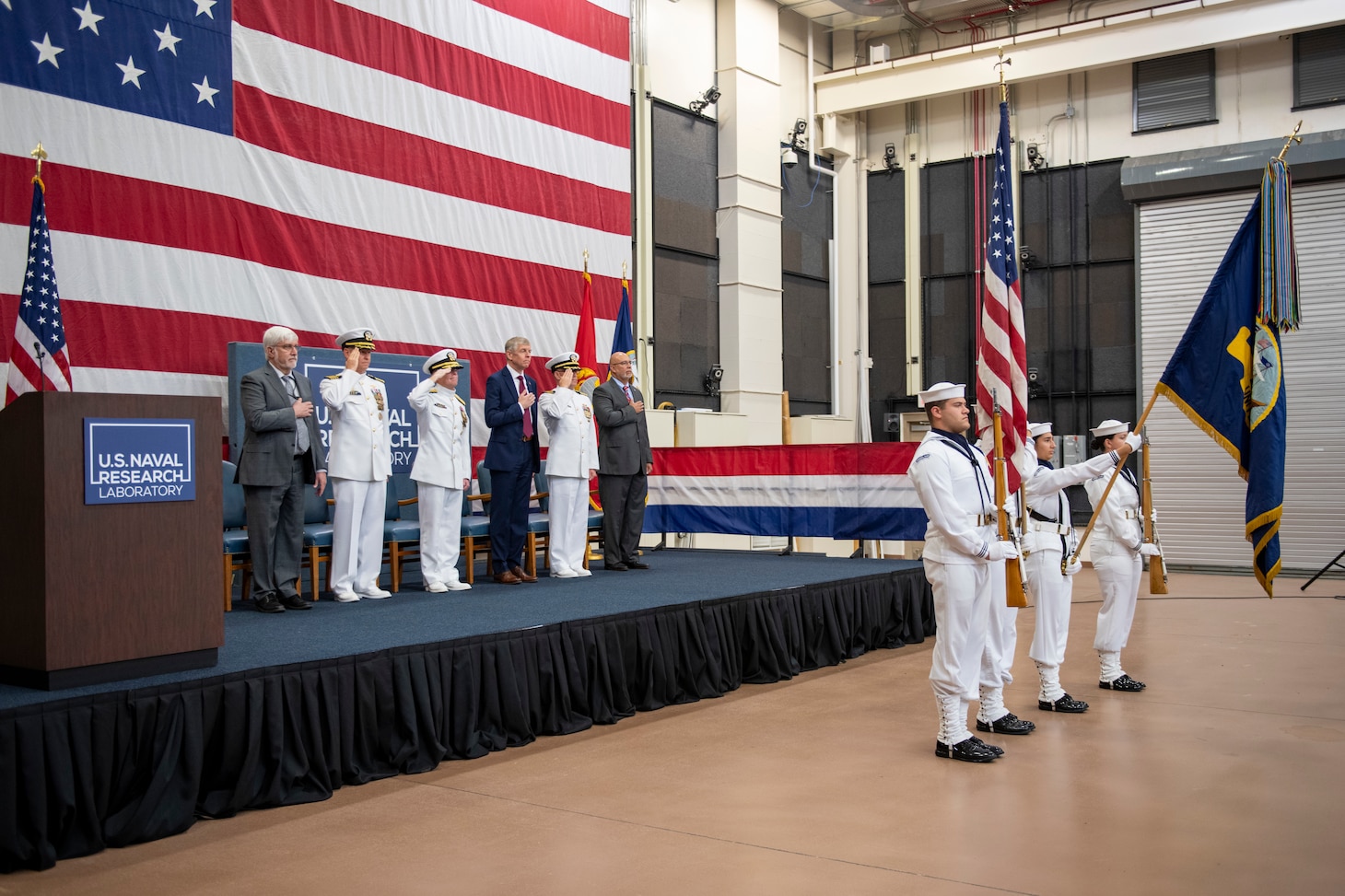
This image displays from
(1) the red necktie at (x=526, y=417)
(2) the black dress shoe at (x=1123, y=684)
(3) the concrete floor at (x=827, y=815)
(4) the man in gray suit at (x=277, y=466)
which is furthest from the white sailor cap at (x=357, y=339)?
(2) the black dress shoe at (x=1123, y=684)

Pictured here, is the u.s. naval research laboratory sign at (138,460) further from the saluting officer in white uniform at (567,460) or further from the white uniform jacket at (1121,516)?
the white uniform jacket at (1121,516)

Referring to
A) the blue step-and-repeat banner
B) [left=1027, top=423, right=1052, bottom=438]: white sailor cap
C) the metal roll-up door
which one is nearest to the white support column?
the metal roll-up door

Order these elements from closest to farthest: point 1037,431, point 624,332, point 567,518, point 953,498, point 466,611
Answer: point 953,498 < point 466,611 < point 1037,431 < point 567,518 < point 624,332

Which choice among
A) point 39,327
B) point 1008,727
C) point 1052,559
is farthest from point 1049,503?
point 39,327

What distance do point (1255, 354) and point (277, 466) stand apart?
458cm

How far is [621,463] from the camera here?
280 inches

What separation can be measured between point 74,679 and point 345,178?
4809 millimetres

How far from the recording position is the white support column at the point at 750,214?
40.1 ft

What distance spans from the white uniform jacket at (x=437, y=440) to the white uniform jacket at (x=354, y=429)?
33 cm

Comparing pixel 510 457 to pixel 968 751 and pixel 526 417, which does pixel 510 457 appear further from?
pixel 968 751

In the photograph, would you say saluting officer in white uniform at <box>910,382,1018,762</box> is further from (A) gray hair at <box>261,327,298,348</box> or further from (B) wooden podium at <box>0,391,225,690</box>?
(A) gray hair at <box>261,327,298,348</box>

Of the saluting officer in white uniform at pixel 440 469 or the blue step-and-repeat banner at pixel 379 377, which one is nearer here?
the saluting officer in white uniform at pixel 440 469

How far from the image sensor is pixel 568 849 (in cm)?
315

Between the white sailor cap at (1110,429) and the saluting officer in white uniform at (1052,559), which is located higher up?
the white sailor cap at (1110,429)
